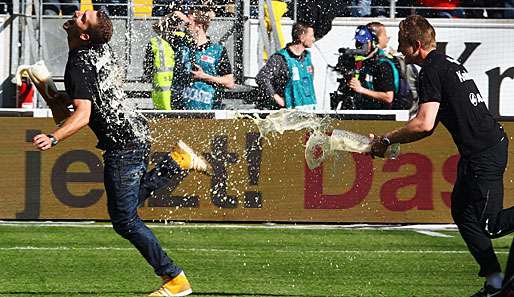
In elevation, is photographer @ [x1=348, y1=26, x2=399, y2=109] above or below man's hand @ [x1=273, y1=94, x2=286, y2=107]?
above

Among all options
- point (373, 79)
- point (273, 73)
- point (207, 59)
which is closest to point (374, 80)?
point (373, 79)

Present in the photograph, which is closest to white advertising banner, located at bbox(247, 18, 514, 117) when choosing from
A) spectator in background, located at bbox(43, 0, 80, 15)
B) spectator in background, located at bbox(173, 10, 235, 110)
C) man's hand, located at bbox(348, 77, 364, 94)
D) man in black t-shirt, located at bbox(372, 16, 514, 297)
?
man's hand, located at bbox(348, 77, 364, 94)

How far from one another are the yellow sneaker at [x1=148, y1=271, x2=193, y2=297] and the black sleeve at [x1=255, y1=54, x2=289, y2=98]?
22.0 ft

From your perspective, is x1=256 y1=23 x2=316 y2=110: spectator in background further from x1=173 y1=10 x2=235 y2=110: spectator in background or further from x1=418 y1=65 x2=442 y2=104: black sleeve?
x1=418 y1=65 x2=442 y2=104: black sleeve

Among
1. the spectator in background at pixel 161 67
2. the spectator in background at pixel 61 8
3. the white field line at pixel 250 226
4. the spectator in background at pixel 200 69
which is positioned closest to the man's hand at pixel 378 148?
the white field line at pixel 250 226

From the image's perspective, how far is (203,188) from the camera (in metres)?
14.6

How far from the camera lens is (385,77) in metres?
15.6

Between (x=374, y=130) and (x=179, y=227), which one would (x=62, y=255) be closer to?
(x=179, y=227)

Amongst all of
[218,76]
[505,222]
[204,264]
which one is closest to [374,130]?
[218,76]

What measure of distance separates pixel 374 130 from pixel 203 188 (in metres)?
2.21

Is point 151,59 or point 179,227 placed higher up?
point 151,59

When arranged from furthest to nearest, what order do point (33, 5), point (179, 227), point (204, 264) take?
point (33, 5) < point (179, 227) < point (204, 264)

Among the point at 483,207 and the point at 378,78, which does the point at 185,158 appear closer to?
the point at 483,207

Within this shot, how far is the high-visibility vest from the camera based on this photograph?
15.6 meters
